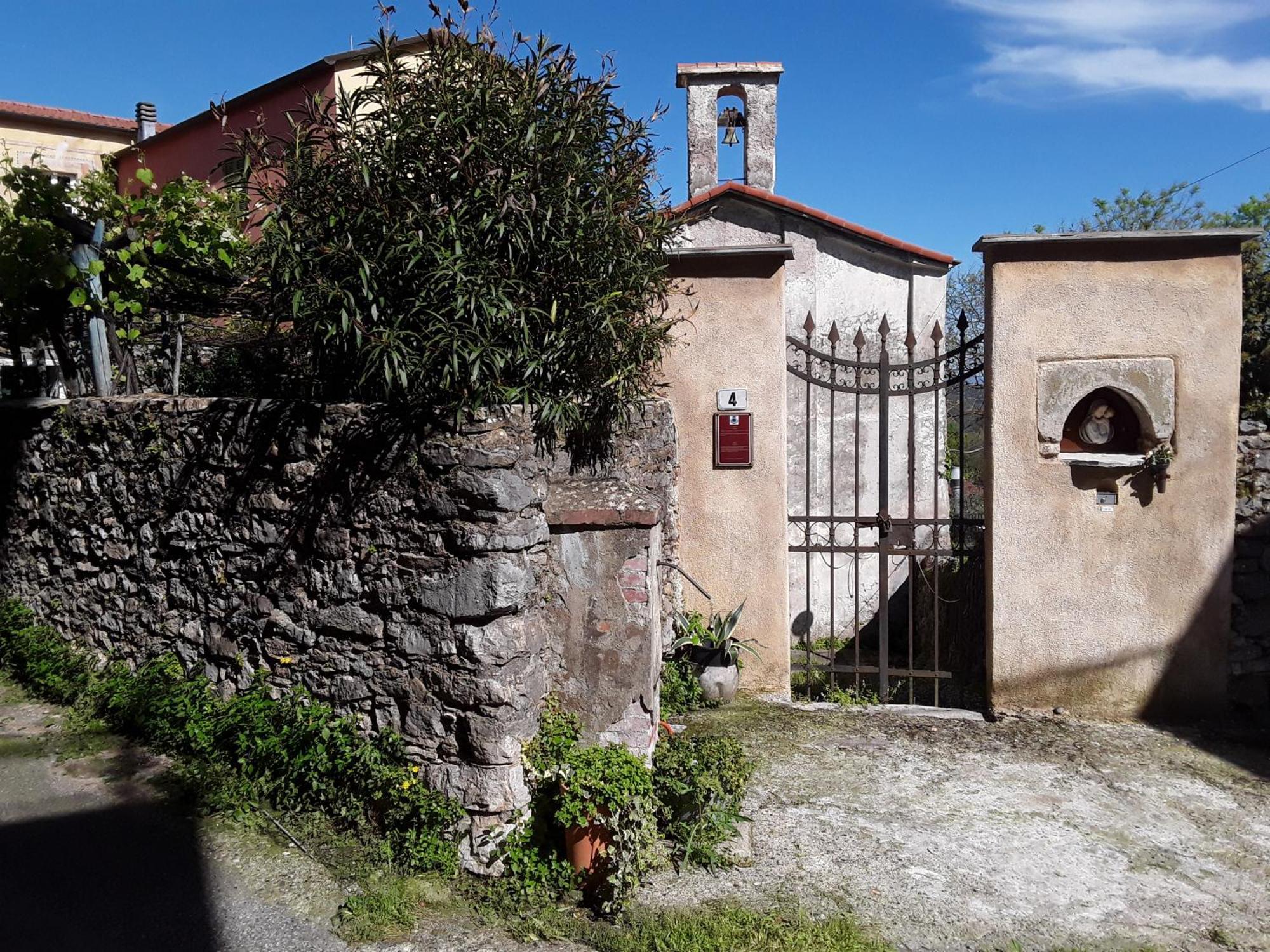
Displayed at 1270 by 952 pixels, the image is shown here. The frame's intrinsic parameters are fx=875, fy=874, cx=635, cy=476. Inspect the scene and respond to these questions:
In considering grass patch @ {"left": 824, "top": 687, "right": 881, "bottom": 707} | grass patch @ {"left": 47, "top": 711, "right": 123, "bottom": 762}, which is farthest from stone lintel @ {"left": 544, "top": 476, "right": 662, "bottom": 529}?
grass patch @ {"left": 47, "top": 711, "right": 123, "bottom": 762}

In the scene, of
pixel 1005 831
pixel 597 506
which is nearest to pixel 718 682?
pixel 1005 831

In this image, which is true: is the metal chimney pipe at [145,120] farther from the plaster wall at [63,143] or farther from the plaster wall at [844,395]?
the plaster wall at [844,395]

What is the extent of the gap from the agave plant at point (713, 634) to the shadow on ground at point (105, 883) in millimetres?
3327

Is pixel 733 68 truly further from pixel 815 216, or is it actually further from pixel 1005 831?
pixel 1005 831

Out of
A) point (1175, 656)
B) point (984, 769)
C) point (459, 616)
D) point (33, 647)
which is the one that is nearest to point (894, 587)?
point (1175, 656)

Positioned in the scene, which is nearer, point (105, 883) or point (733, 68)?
point (105, 883)

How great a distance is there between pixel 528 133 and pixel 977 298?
25.8m

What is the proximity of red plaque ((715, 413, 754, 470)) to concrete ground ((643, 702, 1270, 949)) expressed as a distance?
1788 millimetres

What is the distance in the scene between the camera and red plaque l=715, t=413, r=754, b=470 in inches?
251

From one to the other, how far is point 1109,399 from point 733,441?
102 inches

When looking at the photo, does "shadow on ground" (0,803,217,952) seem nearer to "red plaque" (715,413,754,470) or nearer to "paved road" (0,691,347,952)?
"paved road" (0,691,347,952)

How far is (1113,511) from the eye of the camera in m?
5.96

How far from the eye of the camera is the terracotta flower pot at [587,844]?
3.97 metres

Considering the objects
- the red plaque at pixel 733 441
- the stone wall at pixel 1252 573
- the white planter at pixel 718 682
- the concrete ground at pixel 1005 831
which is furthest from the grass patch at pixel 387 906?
the stone wall at pixel 1252 573
